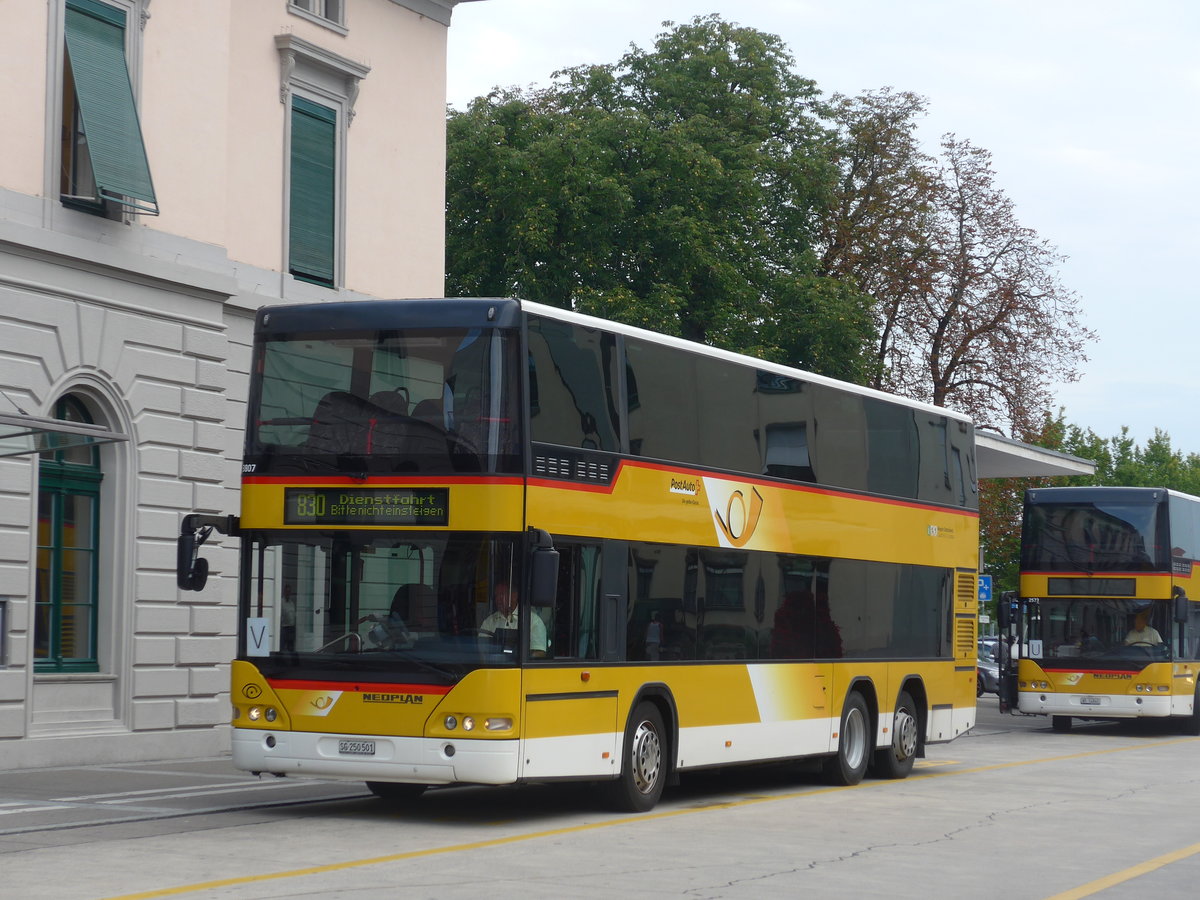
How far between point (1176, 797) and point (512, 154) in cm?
2518

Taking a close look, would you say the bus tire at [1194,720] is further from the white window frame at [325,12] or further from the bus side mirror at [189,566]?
the bus side mirror at [189,566]

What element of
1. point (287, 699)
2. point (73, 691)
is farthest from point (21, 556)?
point (287, 699)

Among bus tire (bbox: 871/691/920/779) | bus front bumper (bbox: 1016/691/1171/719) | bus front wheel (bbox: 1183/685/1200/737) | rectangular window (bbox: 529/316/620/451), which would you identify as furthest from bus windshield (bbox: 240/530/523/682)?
bus front wheel (bbox: 1183/685/1200/737)

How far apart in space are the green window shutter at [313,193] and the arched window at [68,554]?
4600mm

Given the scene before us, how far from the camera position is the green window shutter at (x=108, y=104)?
62.1 feet

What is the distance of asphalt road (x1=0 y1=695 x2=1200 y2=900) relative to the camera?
34.1 ft

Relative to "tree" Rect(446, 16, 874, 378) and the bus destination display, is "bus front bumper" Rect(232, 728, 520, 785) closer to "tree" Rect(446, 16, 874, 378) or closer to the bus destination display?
the bus destination display

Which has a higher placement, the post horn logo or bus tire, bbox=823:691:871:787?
the post horn logo

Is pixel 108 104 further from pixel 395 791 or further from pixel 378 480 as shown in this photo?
pixel 395 791

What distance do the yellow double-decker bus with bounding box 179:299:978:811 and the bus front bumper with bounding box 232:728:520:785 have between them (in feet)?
0.06

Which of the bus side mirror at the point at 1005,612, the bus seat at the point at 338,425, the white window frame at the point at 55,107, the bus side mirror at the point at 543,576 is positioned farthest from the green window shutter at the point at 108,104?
the bus side mirror at the point at 1005,612

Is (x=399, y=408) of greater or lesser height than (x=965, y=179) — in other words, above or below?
below

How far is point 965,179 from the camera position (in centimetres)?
4544

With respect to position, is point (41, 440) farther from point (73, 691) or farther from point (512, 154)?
point (512, 154)
